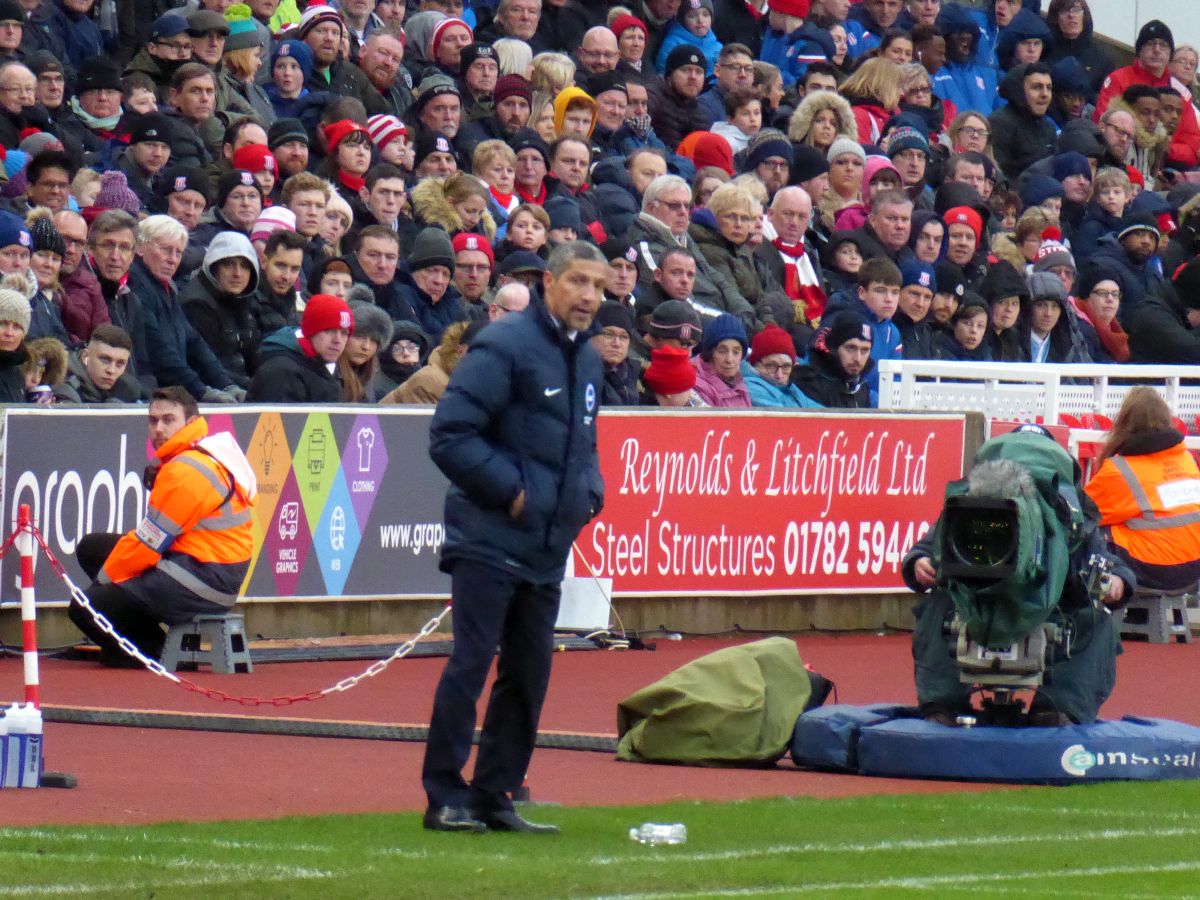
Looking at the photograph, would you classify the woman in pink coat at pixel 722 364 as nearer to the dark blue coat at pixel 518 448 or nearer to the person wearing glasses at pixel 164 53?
the person wearing glasses at pixel 164 53

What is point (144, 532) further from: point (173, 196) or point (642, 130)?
point (642, 130)

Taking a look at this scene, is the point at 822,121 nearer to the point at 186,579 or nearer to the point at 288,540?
the point at 288,540

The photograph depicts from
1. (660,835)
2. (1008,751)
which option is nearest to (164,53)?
(1008,751)

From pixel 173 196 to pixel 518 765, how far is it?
899 cm

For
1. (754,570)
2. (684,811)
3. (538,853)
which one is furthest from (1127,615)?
(538,853)

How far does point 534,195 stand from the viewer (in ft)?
66.7

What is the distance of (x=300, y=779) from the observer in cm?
1045

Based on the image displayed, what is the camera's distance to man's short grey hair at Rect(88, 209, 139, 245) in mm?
15789

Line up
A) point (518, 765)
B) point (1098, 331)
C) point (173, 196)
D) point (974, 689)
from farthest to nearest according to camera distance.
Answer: point (1098, 331) < point (173, 196) < point (974, 689) < point (518, 765)

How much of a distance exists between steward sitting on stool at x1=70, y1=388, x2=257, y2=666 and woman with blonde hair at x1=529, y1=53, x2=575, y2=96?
8.22 meters

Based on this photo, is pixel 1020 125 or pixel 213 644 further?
pixel 1020 125

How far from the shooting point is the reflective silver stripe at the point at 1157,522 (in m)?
17.4

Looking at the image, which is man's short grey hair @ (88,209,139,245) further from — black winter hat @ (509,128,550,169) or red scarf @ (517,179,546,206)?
red scarf @ (517,179,546,206)

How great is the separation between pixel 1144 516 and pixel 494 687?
30.3 ft
